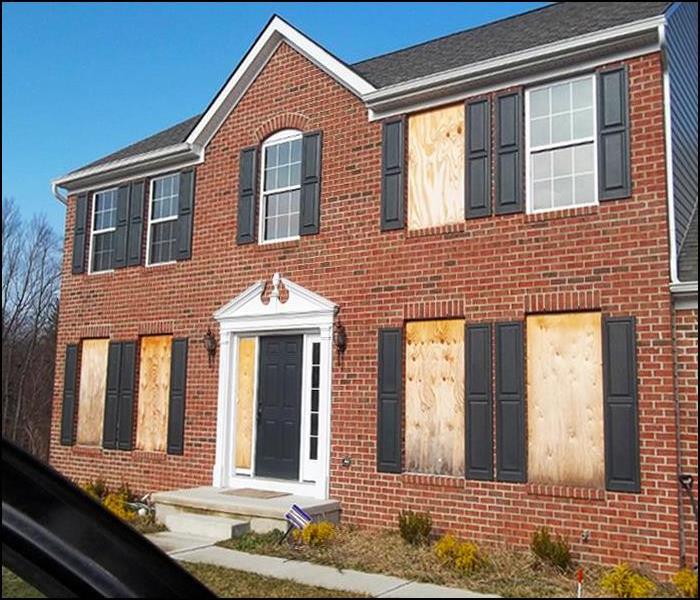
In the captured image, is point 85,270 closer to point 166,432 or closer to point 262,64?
point 166,432

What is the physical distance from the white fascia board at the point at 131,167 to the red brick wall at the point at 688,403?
27.0 feet

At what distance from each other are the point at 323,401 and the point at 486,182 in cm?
371

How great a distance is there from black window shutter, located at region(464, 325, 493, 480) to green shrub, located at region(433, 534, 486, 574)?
3.30 ft

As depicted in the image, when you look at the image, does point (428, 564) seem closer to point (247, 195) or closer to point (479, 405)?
point (479, 405)

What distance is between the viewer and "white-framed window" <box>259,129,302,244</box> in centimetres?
1120

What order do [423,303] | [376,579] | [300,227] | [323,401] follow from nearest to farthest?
[376,579], [423,303], [323,401], [300,227]

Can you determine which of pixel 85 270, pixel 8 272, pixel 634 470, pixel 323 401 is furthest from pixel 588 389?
pixel 8 272

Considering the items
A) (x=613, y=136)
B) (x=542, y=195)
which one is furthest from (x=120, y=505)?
(x=613, y=136)

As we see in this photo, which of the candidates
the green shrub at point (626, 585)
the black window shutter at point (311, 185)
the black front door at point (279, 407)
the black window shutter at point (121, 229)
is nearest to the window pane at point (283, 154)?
the black window shutter at point (311, 185)

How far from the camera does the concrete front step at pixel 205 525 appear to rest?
9.12 m

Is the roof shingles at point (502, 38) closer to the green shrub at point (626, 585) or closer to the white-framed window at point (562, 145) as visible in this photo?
the white-framed window at point (562, 145)

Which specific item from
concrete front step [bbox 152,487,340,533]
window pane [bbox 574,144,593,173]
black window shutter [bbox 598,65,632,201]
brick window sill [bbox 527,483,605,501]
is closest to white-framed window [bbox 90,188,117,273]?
concrete front step [bbox 152,487,340,533]

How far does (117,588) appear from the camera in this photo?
2.80 ft

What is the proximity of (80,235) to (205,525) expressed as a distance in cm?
709
